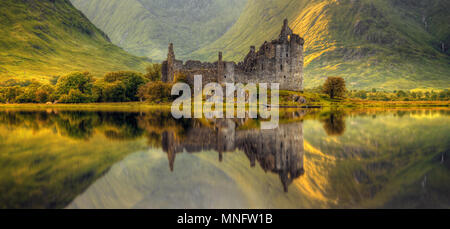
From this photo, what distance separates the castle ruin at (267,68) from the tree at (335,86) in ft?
23.0

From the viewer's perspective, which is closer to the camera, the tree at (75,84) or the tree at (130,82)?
the tree at (130,82)

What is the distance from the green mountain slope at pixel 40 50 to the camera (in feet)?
452

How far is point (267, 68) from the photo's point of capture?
64875 millimetres

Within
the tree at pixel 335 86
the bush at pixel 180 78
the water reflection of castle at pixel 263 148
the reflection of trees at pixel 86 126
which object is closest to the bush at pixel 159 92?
the bush at pixel 180 78

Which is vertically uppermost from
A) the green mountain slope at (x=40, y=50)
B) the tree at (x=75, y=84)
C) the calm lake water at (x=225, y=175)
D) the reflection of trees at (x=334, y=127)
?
the green mountain slope at (x=40, y=50)

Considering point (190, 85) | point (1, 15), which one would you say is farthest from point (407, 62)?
point (1, 15)

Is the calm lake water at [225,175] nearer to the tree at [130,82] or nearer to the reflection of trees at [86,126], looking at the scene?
the reflection of trees at [86,126]

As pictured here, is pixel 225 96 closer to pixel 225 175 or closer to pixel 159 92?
pixel 159 92

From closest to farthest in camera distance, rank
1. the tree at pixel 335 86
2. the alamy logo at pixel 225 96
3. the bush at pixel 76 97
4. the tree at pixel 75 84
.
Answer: the alamy logo at pixel 225 96, the tree at pixel 335 86, the bush at pixel 76 97, the tree at pixel 75 84
